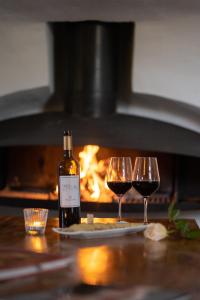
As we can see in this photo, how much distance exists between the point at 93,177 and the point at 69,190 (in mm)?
1696

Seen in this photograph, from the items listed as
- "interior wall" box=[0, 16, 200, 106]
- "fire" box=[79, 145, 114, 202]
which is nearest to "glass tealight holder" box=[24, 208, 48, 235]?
"interior wall" box=[0, 16, 200, 106]

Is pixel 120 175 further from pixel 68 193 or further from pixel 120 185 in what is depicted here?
pixel 68 193

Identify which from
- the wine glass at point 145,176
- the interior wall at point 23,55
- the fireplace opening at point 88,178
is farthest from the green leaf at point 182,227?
the interior wall at point 23,55

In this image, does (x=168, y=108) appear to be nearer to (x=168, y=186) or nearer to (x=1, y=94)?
(x=168, y=186)

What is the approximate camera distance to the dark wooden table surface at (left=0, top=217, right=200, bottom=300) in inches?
31.6

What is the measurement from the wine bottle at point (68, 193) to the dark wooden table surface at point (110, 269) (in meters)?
0.06

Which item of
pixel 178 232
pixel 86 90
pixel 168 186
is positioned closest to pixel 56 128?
pixel 86 90

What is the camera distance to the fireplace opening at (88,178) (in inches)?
113

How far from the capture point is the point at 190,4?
2408 mm

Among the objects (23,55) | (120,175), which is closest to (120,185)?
(120,175)

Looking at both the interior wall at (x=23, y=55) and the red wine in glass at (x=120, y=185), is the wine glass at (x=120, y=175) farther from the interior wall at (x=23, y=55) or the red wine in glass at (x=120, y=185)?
the interior wall at (x=23, y=55)

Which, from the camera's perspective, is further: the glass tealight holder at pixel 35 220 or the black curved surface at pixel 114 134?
the black curved surface at pixel 114 134

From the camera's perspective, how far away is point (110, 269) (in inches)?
36.7

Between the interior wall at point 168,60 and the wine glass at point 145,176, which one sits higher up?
the interior wall at point 168,60
